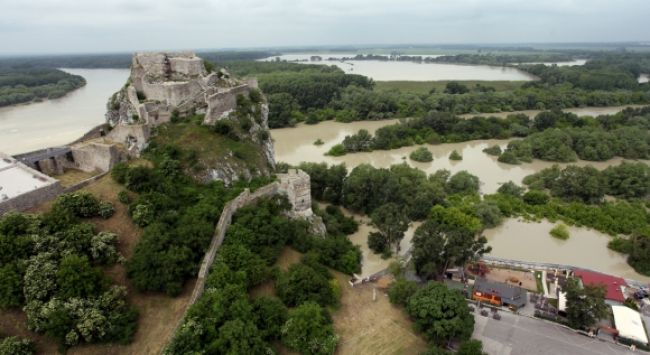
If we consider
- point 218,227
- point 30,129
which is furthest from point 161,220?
point 30,129

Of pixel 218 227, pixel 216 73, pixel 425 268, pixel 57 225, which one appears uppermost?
pixel 216 73

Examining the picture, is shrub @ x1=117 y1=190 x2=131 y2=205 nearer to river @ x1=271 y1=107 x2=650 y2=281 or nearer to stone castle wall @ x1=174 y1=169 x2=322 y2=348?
stone castle wall @ x1=174 y1=169 x2=322 y2=348

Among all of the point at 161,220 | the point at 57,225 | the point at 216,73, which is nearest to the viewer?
the point at 57,225

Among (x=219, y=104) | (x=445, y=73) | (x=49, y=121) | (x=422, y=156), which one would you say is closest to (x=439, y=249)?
(x=219, y=104)

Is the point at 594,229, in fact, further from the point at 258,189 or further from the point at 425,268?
the point at 258,189

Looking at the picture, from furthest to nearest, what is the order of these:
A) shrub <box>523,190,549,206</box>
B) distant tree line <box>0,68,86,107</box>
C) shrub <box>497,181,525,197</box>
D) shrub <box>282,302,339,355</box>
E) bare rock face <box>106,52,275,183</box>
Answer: distant tree line <box>0,68,86,107</box> < shrub <box>497,181,525,197</box> < shrub <box>523,190,549,206</box> < bare rock face <box>106,52,275,183</box> < shrub <box>282,302,339,355</box>

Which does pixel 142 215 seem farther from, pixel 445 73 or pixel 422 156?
pixel 445 73

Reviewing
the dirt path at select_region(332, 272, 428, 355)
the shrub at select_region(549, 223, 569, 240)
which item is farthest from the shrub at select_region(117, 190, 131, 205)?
the shrub at select_region(549, 223, 569, 240)
